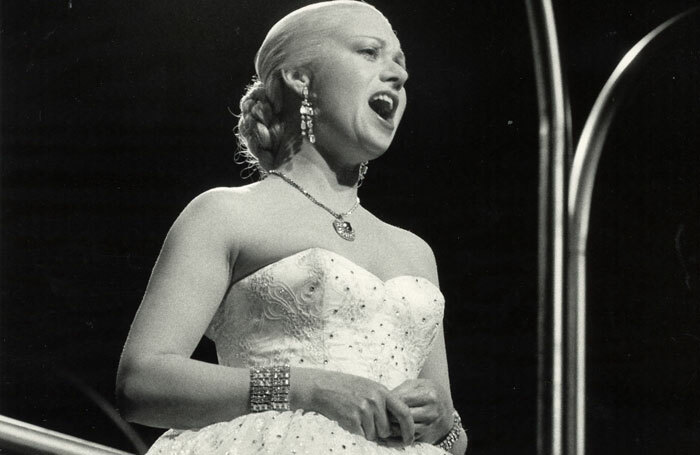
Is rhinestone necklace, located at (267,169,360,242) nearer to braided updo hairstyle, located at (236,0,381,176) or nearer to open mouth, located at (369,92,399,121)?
braided updo hairstyle, located at (236,0,381,176)

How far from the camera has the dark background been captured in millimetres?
Answer: 2652

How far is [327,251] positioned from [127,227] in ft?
3.77

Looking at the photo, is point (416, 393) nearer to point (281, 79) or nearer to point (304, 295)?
point (304, 295)

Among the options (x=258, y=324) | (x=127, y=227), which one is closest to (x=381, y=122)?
(x=258, y=324)

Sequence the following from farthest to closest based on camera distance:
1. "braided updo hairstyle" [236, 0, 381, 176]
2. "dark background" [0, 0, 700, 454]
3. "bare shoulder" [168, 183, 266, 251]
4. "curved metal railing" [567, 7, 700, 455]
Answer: "dark background" [0, 0, 700, 454], "curved metal railing" [567, 7, 700, 455], "braided updo hairstyle" [236, 0, 381, 176], "bare shoulder" [168, 183, 266, 251]

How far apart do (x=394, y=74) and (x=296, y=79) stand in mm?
180

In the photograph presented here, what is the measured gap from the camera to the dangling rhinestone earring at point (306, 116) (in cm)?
183

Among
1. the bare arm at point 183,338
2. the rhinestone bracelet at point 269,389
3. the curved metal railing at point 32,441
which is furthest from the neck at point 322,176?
the curved metal railing at point 32,441

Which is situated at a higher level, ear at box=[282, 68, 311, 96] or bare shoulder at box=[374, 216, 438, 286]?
ear at box=[282, 68, 311, 96]

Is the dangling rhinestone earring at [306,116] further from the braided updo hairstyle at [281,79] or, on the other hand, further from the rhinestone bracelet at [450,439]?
the rhinestone bracelet at [450,439]

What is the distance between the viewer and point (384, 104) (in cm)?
182

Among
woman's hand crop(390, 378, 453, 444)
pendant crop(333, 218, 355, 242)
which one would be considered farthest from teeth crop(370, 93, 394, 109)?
woman's hand crop(390, 378, 453, 444)

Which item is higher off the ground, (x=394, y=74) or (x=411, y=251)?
(x=394, y=74)

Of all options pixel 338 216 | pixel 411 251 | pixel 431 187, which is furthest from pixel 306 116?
pixel 431 187
